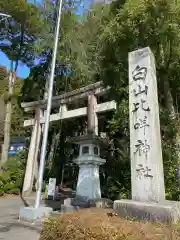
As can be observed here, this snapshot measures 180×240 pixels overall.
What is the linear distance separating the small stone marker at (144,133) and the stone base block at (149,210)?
1.17ft

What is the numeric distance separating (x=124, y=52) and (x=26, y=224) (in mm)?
6362

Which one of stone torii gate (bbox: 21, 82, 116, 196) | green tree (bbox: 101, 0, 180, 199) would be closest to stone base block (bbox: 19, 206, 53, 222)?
green tree (bbox: 101, 0, 180, 199)

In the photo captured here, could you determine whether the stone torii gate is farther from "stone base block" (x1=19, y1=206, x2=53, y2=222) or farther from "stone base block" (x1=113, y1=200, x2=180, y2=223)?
"stone base block" (x1=113, y1=200, x2=180, y2=223)

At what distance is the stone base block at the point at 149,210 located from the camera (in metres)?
4.27

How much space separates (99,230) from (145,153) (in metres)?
2.03

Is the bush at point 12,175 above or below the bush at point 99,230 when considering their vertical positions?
above

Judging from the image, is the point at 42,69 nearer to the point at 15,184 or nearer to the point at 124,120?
the point at 15,184

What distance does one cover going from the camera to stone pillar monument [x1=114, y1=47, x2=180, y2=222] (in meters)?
4.56

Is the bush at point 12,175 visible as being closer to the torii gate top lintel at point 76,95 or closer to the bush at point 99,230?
the torii gate top lintel at point 76,95

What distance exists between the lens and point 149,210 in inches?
177

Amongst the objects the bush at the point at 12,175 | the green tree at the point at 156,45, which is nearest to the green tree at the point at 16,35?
the bush at the point at 12,175

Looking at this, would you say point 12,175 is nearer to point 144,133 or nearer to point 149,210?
point 144,133

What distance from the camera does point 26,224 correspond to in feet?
25.5

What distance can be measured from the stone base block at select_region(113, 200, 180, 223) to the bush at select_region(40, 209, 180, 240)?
358mm
